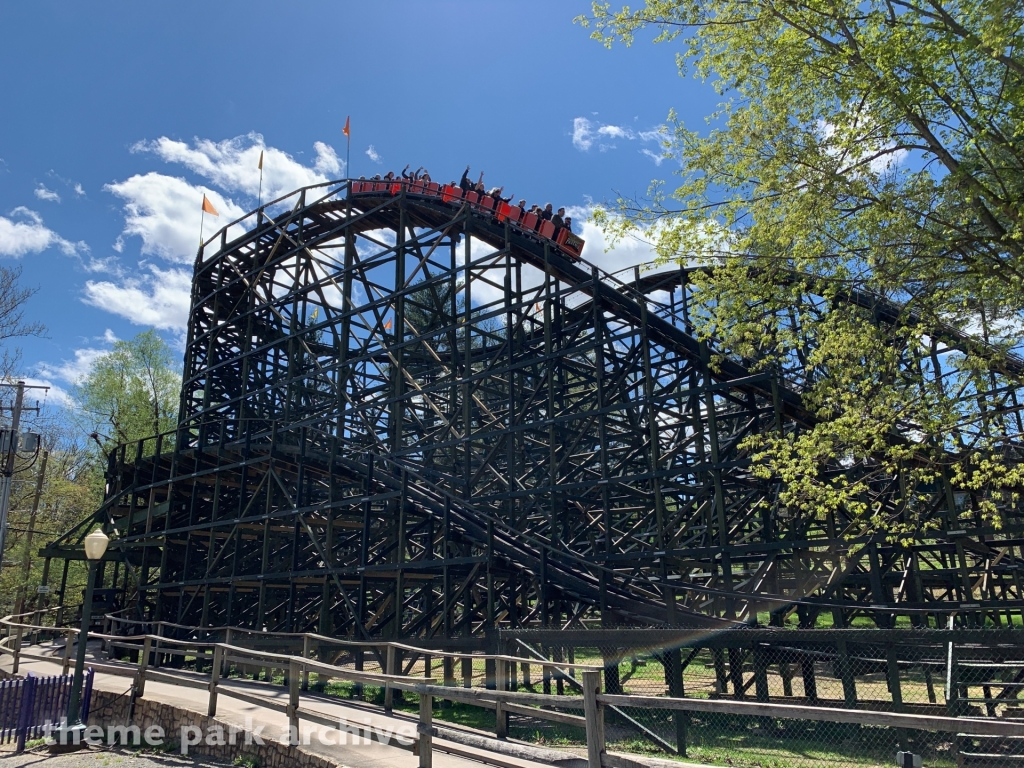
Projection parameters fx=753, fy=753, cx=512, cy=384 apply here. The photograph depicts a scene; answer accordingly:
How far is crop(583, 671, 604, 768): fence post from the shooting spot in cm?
560

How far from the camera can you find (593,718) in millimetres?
5648

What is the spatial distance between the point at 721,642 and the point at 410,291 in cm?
1096

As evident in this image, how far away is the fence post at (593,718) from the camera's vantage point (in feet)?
18.4

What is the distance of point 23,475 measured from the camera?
120ft

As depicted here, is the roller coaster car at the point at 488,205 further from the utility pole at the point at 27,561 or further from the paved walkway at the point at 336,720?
the utility pole at the point at 27,561

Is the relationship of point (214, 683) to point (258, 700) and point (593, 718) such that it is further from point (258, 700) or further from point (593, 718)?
point (593, 718)

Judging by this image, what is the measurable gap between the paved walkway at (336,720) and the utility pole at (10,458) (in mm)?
8833

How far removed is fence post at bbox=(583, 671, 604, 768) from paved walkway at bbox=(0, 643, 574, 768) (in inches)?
37.1

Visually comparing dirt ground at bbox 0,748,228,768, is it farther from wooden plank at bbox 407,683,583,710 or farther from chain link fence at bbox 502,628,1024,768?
chain link fence at bbox 502,628,1024,768

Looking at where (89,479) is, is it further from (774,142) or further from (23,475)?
(774,142)

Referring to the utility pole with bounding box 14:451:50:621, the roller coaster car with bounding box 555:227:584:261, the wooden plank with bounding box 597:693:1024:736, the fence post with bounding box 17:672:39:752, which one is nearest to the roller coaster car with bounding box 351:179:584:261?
the roller coaster car with bounding box 555:227:584:261

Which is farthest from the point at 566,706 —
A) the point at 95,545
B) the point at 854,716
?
the point at 95,545

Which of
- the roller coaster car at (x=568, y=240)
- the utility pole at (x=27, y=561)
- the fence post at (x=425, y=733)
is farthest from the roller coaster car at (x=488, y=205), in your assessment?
the utility pole at (x=27, y=561)

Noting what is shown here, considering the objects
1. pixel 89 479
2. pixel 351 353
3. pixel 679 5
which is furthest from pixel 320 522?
pixel 89 479
